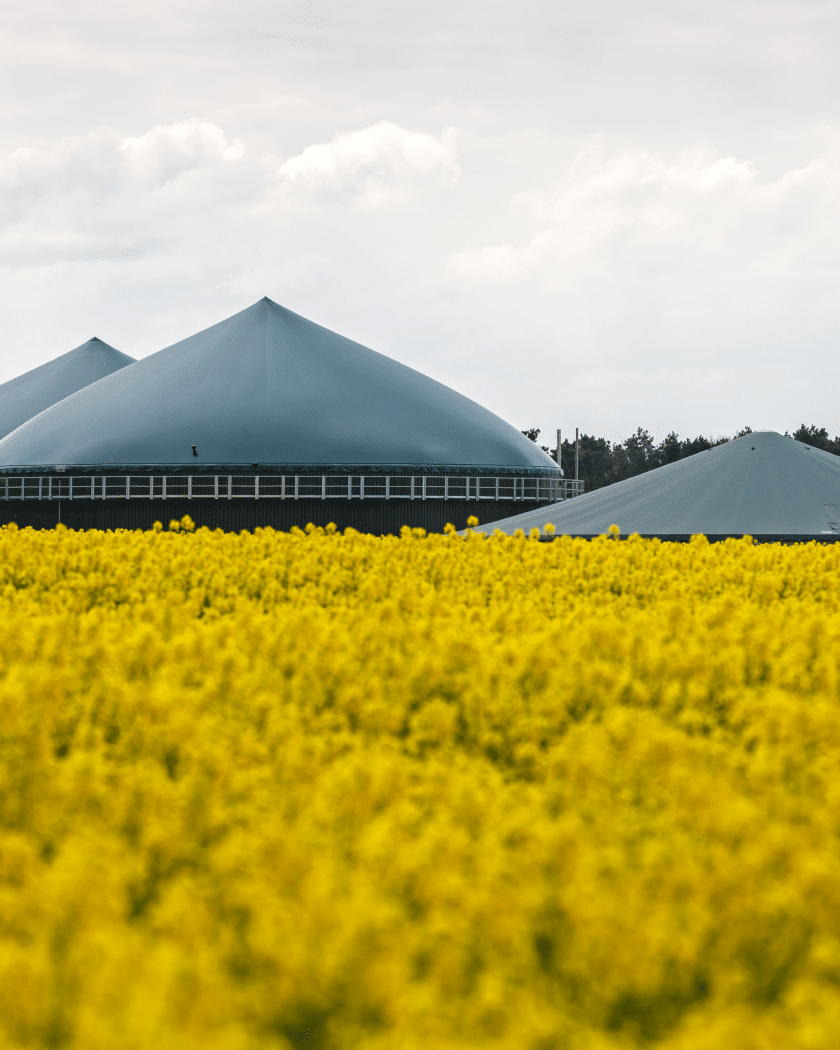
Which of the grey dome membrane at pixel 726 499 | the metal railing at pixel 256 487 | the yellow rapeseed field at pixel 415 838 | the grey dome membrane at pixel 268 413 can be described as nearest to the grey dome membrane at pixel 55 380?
the grey dome membrane at pixel 268 413

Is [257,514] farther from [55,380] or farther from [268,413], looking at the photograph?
[55,380]

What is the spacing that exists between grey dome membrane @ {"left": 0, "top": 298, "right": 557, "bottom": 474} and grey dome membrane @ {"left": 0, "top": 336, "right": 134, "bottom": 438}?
1435 centimetres

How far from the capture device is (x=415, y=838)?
3.35m

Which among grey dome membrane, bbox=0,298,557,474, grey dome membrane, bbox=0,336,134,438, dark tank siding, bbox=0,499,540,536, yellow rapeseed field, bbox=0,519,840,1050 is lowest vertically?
yellow rapeseed field, bbox=0,519,840,1050

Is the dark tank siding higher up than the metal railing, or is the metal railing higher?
the metal railing

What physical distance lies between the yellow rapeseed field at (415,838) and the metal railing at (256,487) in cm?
3088

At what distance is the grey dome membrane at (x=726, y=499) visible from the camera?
26641 millimetres

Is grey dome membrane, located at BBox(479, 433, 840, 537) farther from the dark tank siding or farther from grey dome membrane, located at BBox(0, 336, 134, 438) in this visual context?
grey dome membrane, located at BBox(0, 336, 134, 438)

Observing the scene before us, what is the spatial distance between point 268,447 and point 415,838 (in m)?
35.5

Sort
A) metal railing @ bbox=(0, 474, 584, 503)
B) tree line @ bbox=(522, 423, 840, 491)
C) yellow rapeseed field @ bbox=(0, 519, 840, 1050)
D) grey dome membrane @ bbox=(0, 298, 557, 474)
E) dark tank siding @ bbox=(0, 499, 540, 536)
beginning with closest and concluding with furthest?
yellow rapeseed field @ bbox=(0, 519, 840, 1050) → dark tank siding @ bbox=(0, 499, 540, 536) → metal railing @ bbox=(0, 474, 584, 503) → grey dome membrane @ bbox=(0, 298, 557, 474) → tree line @ bbox=(522, 423, 840, 491)

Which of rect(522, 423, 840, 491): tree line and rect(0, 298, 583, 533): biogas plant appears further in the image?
rect(522, 423, 840, 491): tree line

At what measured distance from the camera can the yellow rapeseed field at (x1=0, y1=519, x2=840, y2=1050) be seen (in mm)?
2600

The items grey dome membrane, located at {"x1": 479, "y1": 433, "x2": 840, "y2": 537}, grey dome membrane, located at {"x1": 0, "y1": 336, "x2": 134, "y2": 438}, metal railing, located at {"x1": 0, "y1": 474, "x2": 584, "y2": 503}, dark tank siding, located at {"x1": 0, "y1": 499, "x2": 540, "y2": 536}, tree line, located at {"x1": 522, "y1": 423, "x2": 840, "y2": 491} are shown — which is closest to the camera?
grey dome membrane, located at {"x1": 479, "y1": 433, "x2": 840, "y2": 537}

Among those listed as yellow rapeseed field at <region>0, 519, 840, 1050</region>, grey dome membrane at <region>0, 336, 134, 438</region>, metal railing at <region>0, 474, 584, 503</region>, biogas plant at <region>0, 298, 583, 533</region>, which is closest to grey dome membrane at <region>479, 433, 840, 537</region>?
metal railing at <region>0, 474, 584, 503</region>
